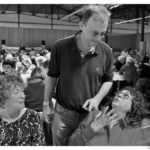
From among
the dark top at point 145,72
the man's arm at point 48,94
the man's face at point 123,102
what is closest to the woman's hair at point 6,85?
the man's arm at point 48,94

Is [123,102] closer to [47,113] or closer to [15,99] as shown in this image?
[47,113]

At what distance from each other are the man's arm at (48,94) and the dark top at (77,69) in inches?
1.5

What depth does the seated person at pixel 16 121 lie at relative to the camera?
805 millimetres

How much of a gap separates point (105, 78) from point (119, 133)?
0.25m

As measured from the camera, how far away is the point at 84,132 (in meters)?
0.83

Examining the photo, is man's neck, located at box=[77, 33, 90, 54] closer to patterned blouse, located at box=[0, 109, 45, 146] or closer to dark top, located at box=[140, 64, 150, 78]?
patterned blouse, located at box=[0, 109, 45, 146]

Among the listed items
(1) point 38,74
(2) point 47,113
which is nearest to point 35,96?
(1) point 38,74

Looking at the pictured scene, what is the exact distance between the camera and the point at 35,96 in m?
1.54

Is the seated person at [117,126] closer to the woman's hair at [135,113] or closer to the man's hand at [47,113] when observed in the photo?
the woman's hair at [135,113]

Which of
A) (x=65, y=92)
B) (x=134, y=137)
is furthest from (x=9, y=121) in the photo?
(x=134, y=137)

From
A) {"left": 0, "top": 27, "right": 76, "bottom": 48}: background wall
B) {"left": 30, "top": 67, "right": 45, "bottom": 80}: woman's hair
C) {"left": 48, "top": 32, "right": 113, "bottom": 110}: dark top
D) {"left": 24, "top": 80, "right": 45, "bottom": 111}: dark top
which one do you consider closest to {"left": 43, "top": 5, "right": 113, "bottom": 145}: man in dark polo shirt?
{"left": 48, "top": 32, "right": 113, "bottom": 110}: dark top

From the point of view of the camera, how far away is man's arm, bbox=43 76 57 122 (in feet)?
2.99

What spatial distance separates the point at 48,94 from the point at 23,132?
19cm

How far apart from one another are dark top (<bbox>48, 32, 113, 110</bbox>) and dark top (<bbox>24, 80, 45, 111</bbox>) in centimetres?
67
